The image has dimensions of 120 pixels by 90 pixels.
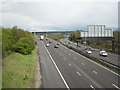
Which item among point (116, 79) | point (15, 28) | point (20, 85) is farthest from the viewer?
point (15, 28)

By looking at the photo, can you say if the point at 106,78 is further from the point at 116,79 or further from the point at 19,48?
the point at 19,48

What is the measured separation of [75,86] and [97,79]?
4014mm

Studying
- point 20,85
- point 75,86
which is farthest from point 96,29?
point 20,85

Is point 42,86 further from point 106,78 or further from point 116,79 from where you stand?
point 116,79

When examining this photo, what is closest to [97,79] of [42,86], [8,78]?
[42,86]

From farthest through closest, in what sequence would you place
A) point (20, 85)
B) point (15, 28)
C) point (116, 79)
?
point (15, 28)
point (116, 79)
point (20, 85)

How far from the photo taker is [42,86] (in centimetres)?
1552

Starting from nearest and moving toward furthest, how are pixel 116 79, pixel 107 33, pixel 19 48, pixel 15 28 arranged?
pixel 116 79 < pixel 19 48 < pixel 107 33 < pixel 15 28

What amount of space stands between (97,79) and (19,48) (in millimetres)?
24280

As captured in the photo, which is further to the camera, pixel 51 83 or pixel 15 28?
pixel 15 28

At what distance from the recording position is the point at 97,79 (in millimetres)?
17594

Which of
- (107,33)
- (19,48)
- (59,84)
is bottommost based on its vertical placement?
(59,84)

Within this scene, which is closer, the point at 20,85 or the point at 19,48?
the point at 20,85

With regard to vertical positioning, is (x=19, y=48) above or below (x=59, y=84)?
above
